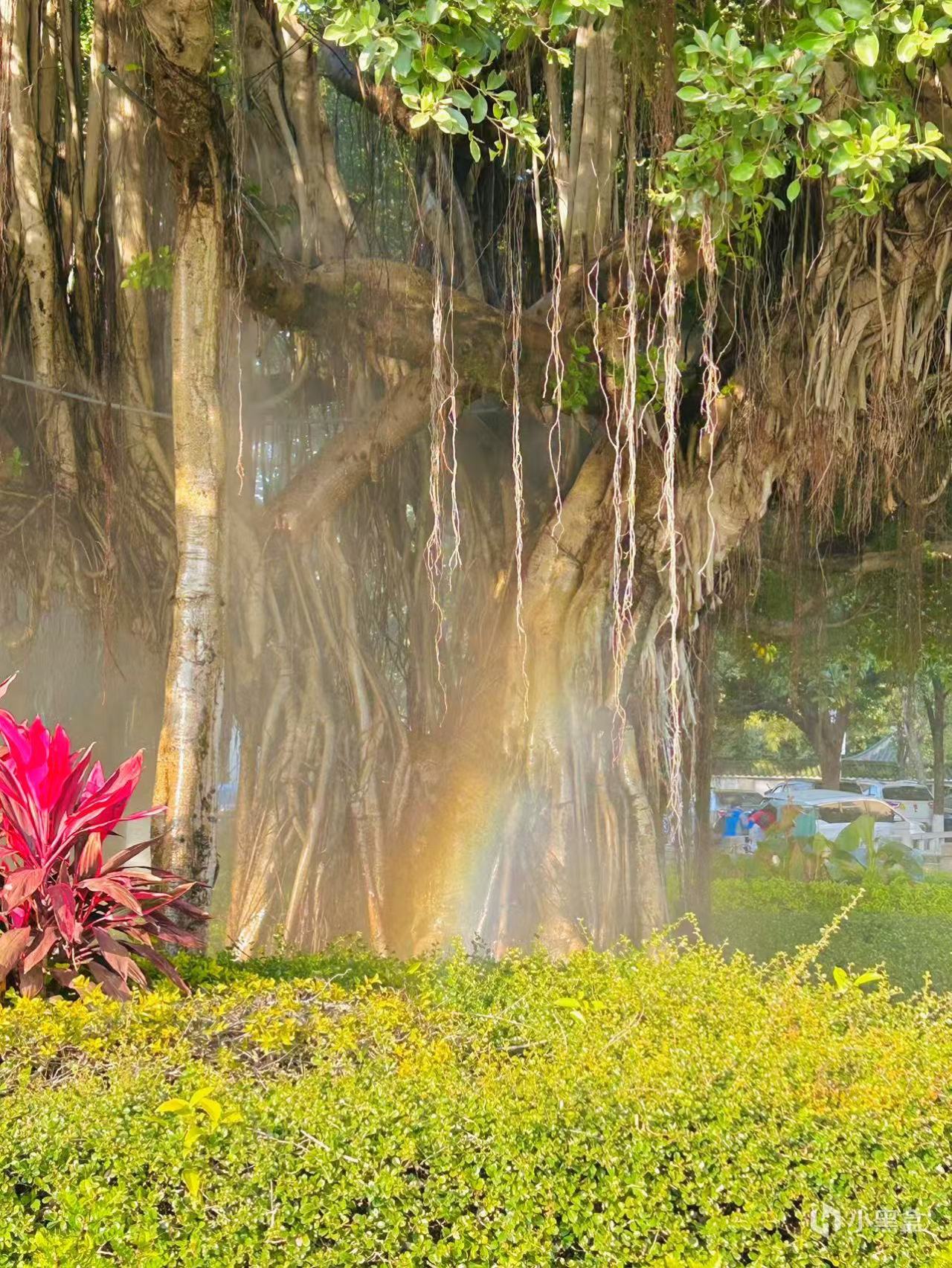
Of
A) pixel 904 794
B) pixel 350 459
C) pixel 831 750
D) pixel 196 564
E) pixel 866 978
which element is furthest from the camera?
pixel 904 794

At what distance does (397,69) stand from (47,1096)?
7.88 feet

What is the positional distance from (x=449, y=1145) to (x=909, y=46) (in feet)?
8.45

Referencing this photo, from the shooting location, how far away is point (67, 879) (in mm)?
2646

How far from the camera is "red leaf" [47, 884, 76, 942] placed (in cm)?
254

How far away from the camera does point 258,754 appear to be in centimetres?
491

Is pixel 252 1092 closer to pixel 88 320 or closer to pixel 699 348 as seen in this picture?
pixel 88 320

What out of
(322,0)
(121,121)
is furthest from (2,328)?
(322,0)

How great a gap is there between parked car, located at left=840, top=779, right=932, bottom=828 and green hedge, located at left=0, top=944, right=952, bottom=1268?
19.9 metres

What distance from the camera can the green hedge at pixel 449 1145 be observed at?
1993 mm

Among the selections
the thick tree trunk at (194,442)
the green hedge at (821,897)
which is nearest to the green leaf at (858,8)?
the thick tree trunk at (194,442)

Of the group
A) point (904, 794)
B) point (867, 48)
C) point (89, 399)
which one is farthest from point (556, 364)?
point (904, 794)

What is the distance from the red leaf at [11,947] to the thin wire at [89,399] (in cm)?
247

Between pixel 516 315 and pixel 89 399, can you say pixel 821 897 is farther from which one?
pixel 89 399

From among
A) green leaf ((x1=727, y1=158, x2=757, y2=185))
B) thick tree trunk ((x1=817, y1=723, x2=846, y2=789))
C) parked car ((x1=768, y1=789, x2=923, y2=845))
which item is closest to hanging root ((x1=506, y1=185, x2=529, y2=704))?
green leaf ((x1=727, y1=158, x2=757, y2=185))
